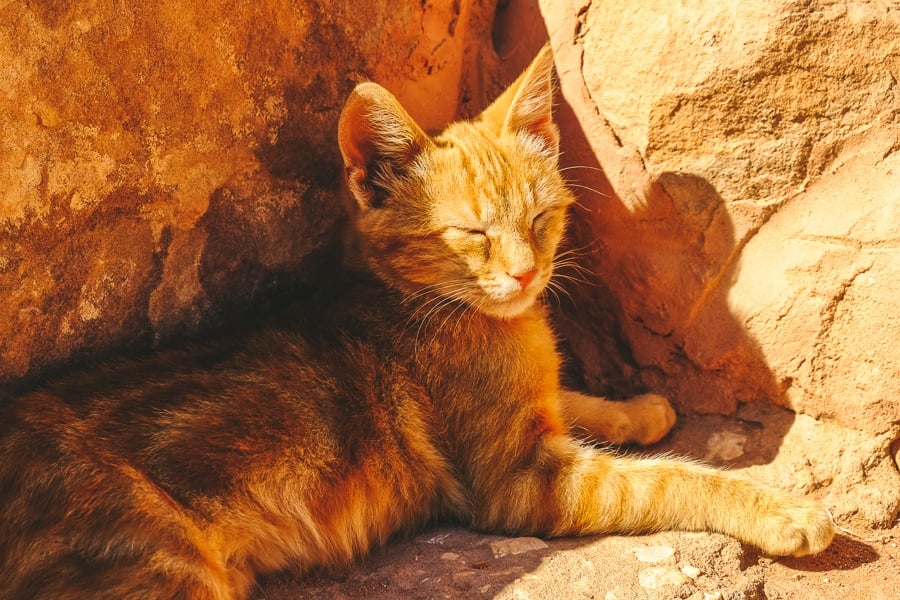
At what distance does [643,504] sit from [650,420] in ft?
2.62

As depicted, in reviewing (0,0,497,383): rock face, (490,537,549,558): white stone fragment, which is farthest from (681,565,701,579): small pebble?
(0,0,497,383): rock face

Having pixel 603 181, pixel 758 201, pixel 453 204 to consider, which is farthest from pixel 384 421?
pixel 758 201

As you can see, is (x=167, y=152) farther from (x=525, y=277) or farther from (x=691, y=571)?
(x=691, y=571)

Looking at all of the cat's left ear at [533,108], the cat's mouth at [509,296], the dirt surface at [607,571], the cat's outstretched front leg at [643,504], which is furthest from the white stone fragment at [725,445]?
the cat's left ear at [533,108]

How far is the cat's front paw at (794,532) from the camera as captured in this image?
341 cm

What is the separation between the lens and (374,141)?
3.74m

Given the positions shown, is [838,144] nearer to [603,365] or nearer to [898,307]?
[898,307]

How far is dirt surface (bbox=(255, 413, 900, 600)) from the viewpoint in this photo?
10.5ft

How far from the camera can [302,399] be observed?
11.4 ft

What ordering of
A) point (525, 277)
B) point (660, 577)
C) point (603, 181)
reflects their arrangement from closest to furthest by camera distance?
1. point (660, 577)
2. point (525, 277)
3. point (603, 181)

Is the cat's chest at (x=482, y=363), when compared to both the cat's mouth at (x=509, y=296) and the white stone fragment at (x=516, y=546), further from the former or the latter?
the white stone fragment at (x=516, y=546)

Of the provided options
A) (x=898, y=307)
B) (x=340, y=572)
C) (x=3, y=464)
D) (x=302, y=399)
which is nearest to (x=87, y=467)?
(x=3, y=464)

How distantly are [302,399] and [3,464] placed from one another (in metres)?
1.05

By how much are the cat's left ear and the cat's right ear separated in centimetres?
46
